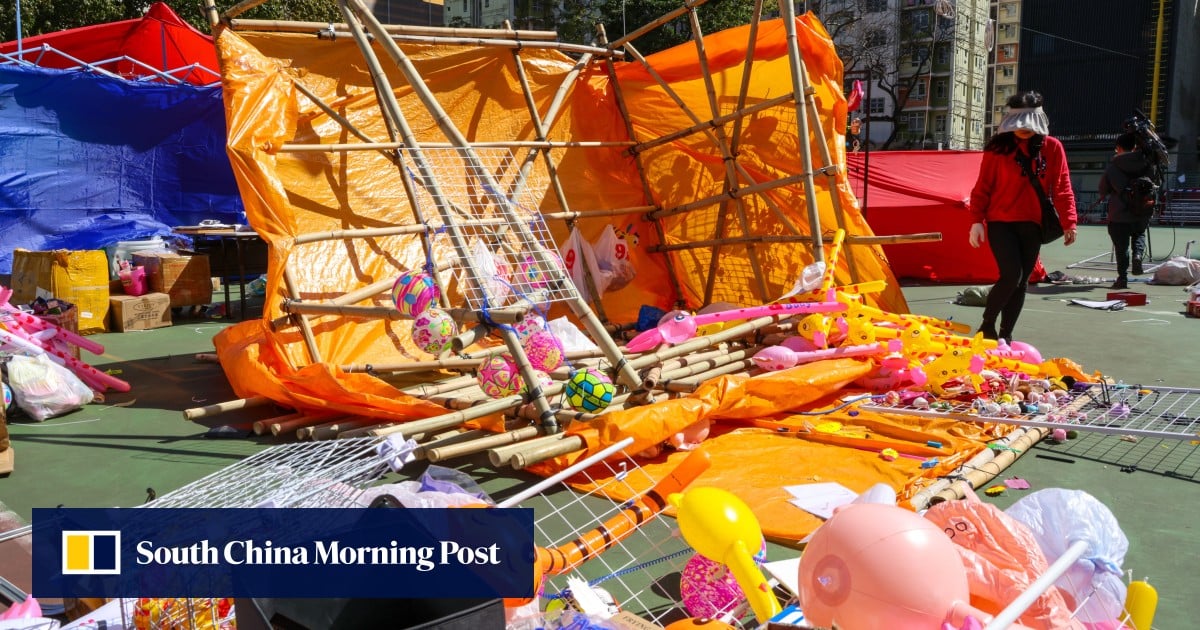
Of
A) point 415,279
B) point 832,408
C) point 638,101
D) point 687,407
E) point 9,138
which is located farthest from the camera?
point 9,138

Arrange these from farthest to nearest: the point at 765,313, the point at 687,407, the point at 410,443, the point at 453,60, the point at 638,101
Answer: the point at 638,101, the point at 453,60, the point at 765,313, the point at 687,407, the point at 410,443

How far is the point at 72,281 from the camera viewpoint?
691 centimetres

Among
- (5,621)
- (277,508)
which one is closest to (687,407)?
(277,508)

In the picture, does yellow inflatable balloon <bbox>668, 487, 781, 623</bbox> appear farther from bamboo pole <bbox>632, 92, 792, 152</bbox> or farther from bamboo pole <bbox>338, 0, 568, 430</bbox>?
bamboo pole <bbox>632, 92, 792, 152</bbox>

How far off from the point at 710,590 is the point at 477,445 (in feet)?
5.53

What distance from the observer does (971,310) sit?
7.65 m

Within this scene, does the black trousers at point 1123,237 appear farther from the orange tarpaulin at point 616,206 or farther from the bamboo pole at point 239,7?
the bamboo pole at point 239,7

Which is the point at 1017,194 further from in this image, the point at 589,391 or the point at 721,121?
the point at 589,391

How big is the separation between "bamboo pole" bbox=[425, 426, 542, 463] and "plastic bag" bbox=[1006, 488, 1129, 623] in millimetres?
2089

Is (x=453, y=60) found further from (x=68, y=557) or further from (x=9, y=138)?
(x=9, y=138)

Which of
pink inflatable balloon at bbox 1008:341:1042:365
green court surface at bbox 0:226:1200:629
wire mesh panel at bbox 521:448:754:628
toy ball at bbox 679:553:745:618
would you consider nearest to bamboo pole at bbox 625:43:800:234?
pink inflatable balloon at bbox 1008:341:1042:365

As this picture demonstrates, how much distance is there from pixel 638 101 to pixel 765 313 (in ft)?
8.66

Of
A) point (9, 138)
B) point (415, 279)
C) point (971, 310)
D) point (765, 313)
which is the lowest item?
point (971, 310)

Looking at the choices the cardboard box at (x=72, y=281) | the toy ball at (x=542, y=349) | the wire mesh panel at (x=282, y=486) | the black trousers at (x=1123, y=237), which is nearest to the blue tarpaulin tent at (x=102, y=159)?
the cardboard box at (x=72, y=281)
